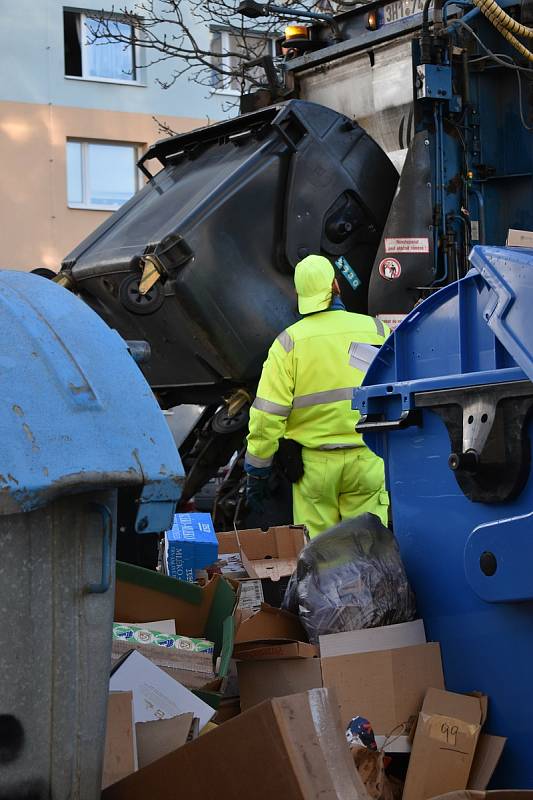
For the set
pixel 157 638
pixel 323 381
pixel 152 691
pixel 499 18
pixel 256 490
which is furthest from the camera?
pixel 499 18

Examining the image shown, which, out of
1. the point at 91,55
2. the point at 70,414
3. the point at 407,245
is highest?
the point at 91,55

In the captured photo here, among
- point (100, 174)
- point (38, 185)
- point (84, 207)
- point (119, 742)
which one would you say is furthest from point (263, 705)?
point (100, 174)

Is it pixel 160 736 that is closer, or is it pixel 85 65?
pixel 160 736

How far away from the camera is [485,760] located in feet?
9.64

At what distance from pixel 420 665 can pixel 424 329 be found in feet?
2.78

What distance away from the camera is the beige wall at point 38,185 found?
18422 mm

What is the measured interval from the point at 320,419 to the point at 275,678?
1695mm

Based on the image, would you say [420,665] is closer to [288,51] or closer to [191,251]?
[191,251]

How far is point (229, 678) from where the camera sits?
126 inches

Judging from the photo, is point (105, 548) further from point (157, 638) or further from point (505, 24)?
point (505, 24)

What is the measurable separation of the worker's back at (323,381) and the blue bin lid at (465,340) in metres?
1.15

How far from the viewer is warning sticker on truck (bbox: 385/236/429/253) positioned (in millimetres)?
5668

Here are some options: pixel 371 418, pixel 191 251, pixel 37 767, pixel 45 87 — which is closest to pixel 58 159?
pixel 45 87

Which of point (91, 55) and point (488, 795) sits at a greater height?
point (91, 55)
